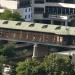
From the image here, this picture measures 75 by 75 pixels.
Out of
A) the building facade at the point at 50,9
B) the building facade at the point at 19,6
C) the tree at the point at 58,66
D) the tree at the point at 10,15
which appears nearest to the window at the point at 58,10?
the building facade at the point at 50,9

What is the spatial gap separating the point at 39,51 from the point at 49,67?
17.3 m

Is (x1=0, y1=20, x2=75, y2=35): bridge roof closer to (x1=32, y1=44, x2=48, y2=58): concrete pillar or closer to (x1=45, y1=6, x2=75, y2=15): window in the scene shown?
(x1=32, y1=44, x2=48, y2=58): concrete pillar

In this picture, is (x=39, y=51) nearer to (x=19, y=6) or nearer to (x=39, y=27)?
(x=39, y=27)

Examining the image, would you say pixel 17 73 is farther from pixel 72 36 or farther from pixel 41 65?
pixel 72 36

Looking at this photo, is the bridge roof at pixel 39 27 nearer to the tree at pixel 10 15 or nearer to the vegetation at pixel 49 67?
the tree at pixel 10 15

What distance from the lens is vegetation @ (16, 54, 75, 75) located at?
210 ft

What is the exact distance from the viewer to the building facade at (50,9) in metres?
99.8

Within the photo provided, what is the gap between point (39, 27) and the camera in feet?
268

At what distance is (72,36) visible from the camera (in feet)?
258

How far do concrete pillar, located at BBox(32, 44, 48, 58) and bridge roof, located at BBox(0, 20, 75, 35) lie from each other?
2.50 metres

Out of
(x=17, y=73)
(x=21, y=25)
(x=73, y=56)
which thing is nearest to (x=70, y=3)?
(x=21, y=25)

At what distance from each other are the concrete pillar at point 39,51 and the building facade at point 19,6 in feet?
53.4

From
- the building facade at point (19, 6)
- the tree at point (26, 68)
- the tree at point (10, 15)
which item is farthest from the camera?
the building facade at point (19, 6)

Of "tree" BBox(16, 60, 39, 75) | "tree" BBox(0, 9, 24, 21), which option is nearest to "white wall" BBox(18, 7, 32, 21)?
"tree" BBox(0, 9, 24, 21)
